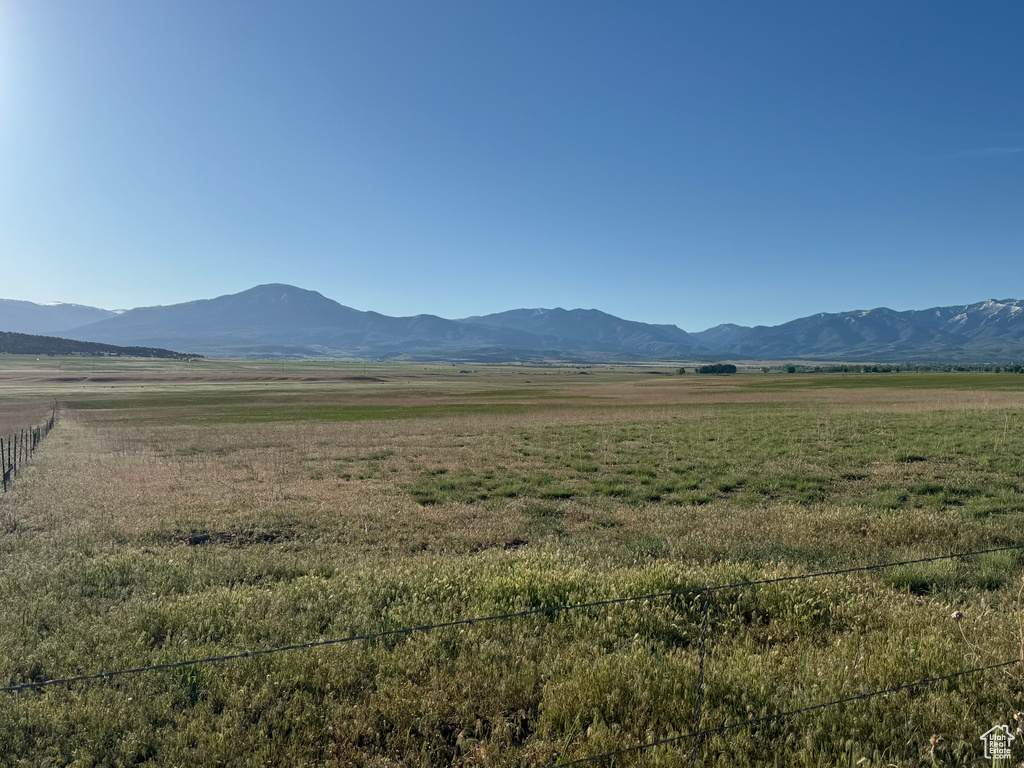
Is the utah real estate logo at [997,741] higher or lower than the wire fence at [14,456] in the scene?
higher

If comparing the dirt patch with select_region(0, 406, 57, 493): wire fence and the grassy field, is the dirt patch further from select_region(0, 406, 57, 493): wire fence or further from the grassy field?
select_region(0, 406, 57, 493): wire fence

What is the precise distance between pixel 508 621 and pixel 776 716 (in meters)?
3.31

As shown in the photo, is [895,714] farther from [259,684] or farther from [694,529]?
[694,529]

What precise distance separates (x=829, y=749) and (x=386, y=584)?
245 inches

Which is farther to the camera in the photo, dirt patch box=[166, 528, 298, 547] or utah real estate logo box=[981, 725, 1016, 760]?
dirt patch box=[166, 528, 298, 547]

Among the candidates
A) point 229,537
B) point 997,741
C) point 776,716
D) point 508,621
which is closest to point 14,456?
point 229,537

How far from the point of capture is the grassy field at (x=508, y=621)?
495 cm

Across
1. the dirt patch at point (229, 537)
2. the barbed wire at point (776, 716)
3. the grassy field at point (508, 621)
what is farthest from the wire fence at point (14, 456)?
the barbed wire at point (776, 716)

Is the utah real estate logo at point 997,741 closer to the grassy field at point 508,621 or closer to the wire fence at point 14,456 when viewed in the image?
the grassy field at point 508,621

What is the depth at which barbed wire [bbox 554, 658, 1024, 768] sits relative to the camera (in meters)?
4.50

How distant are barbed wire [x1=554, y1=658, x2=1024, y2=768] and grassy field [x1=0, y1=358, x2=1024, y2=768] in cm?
8

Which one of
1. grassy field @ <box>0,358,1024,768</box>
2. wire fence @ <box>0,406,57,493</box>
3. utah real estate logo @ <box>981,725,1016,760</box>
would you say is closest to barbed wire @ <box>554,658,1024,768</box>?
grassy field @ <box>0,358,1024,768</box>

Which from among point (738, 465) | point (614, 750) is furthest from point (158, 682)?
point (738, 465)

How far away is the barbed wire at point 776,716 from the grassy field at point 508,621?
77 mm
